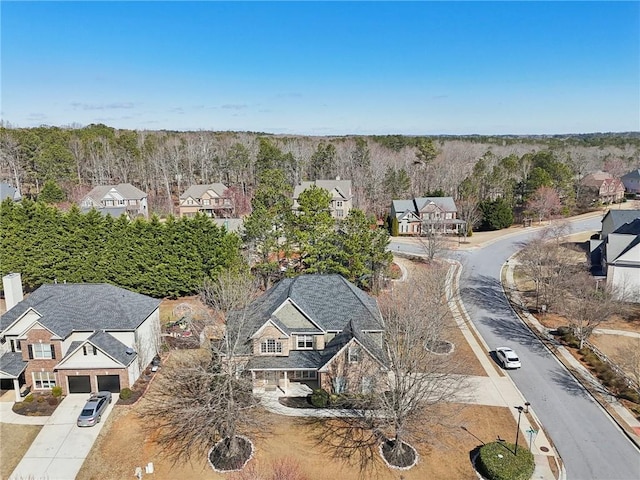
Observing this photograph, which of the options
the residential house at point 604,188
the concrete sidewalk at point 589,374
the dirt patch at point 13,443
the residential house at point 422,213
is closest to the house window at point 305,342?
the dirt patch at point 13,443

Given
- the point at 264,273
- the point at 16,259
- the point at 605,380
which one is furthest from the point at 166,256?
the point at 605,380

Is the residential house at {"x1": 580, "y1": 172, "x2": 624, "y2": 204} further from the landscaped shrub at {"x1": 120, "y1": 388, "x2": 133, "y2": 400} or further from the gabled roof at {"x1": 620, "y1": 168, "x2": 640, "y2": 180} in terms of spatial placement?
the landscaped shrub at {"x1": 120, "y1": 388, "x2": 133, "y2": 400}

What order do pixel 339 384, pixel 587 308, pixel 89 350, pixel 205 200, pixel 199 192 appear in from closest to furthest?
pixel 339 384
pixel 89 350
pixel 587 308
pixel 205 200
pixel 199 192

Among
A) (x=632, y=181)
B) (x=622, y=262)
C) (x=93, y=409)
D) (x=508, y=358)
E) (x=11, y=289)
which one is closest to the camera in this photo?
(x=93, y=409)

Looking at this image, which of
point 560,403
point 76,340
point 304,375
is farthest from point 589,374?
point 76,340

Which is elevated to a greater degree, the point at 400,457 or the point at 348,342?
the point at 348,342

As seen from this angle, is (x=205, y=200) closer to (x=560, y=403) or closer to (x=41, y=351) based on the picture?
(x=41, y=351)
